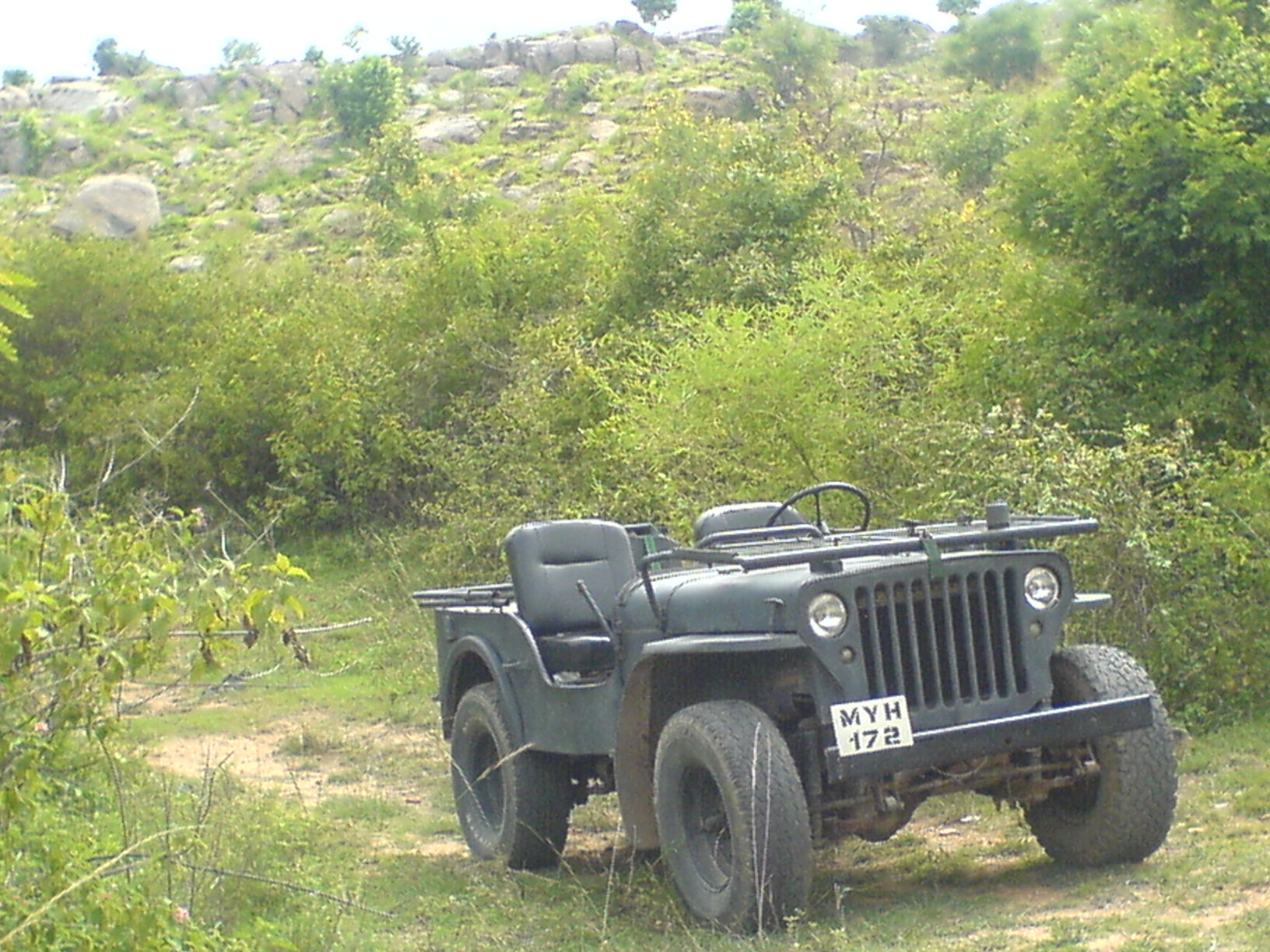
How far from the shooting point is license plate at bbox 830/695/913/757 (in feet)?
16.7

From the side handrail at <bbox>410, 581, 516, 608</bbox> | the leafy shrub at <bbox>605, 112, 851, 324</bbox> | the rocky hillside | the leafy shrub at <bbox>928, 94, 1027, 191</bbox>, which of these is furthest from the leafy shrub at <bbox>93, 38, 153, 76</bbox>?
the side handrail at <bbox>410, 581, 516, 608</bbox>

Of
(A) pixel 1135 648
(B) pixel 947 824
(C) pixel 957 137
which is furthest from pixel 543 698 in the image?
(C) pixel 957 137

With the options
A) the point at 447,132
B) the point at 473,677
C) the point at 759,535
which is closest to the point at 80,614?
the point at 759,535

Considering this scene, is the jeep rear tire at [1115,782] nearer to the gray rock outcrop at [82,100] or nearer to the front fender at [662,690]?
the front fender at [662,690]

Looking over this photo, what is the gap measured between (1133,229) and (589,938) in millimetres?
8144

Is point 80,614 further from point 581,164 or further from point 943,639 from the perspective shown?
point 581,164

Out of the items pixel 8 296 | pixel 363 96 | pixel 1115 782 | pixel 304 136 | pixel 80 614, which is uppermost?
pixel 8 296

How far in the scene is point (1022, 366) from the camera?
12758 mm

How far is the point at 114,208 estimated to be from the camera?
176 feet

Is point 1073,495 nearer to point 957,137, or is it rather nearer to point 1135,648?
point 1135,648

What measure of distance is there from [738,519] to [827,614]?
220 centimetres

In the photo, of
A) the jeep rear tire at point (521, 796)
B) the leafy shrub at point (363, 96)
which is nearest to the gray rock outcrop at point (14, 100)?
the leafy shrub at point (363, 96)

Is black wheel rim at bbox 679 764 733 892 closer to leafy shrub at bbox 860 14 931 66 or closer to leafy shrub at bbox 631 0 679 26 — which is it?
leafy shrub at bbox 860 14 931 66

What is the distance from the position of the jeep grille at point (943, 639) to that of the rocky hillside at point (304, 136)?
3448 cm
